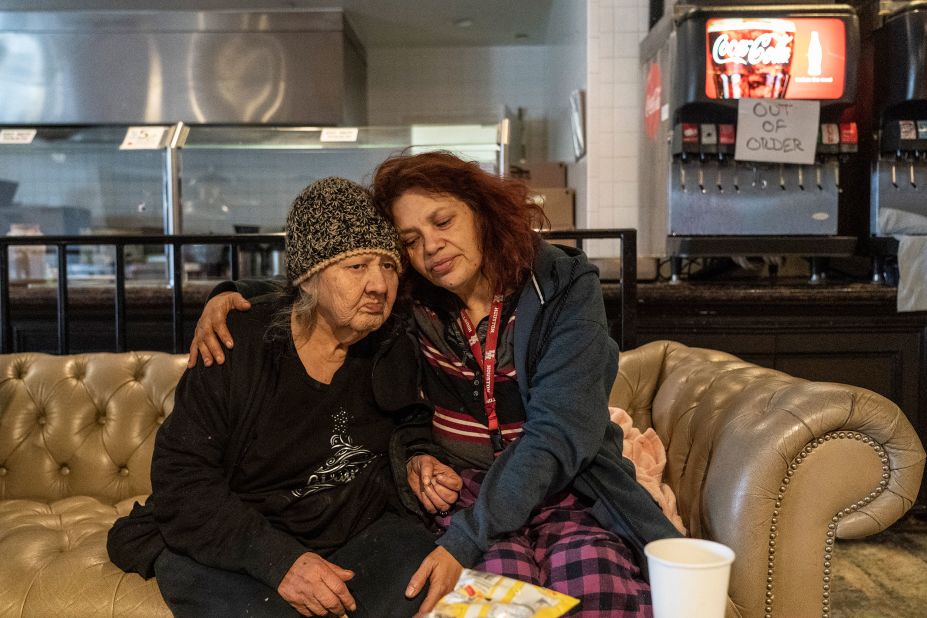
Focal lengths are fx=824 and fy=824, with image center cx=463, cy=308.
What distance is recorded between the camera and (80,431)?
2305 millimetres

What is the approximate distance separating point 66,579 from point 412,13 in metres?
5.32

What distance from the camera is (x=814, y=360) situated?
11.5 feet

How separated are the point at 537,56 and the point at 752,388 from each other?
6165 mm

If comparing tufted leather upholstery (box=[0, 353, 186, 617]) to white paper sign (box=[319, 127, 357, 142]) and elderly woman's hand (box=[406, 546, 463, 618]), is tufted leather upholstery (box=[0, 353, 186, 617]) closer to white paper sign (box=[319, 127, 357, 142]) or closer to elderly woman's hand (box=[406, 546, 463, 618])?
elderly woman's hand (box=[406, 546, 463, 618])

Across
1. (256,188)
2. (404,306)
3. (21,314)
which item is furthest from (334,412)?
(256,188)

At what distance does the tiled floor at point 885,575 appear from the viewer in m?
2.71

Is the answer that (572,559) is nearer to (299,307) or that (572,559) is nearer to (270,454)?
(270,454)

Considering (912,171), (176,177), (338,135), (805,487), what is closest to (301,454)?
(805,487)

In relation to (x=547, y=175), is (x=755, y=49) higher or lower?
higher

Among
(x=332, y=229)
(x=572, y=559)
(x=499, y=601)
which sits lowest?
(x=572, y=559)

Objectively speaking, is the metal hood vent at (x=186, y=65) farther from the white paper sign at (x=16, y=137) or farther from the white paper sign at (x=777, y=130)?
the white paper sign at (x=777, y=130)

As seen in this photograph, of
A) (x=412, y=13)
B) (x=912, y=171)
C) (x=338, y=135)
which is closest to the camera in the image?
(x=912, y=171)

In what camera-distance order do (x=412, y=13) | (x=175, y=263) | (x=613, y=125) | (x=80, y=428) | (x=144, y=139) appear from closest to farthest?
(x=80, y=428) → (x=175, y=263) → (x=144, y=139) → (x=613, y=125) → (x=412, y=13)

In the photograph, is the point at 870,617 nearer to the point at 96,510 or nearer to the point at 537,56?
the point at 96,510
